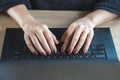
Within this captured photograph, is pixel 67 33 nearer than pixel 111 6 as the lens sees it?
Yes

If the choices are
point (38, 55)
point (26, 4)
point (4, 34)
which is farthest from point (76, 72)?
point (26, 4)

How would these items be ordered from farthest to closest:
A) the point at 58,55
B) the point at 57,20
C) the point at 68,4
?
the point at 68,4 → the point at 57,20 → the point at 58,55

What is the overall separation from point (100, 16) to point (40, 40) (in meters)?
0.28

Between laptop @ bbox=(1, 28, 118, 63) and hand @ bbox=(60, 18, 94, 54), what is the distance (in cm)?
2

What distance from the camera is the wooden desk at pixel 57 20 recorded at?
823 mm

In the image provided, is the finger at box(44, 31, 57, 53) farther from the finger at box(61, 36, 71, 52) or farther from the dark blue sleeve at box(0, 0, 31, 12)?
the dark blue sleeve at box(0, 0, 31, 12)

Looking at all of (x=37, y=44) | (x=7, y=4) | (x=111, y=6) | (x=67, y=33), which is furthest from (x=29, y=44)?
(x=111, y=6)

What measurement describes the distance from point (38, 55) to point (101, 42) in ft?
0.70

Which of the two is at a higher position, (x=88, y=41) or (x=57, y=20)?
(x=57, y=20)

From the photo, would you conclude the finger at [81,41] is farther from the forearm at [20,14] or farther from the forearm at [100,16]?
the forearm at [20,14]

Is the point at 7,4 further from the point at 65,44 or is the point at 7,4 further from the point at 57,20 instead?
the point at 65,44

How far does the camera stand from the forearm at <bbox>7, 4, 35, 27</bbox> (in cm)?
83

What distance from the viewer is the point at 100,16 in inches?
34.3

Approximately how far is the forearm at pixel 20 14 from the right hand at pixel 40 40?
0.25ft
